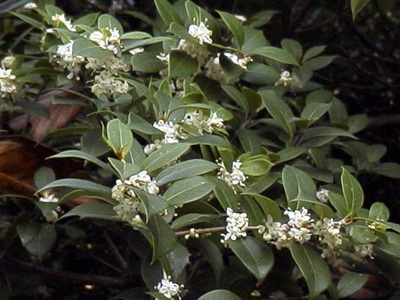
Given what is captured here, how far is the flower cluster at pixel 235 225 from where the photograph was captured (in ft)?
4.30

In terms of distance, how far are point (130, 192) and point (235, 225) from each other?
26 centimetres

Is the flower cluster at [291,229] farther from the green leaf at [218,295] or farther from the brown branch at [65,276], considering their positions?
the brown branch at [65,276]

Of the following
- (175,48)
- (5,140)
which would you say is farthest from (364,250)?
(5,140)

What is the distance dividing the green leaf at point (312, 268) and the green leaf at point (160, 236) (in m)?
0.27

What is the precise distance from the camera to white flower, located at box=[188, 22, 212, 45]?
1514 millimetres

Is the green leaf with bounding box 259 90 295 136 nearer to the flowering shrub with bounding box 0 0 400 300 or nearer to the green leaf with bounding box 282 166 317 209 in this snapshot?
the flowering shrub with bounding box 0 0 400 300

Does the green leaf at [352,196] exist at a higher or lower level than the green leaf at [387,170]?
higher

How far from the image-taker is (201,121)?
1.42 metres

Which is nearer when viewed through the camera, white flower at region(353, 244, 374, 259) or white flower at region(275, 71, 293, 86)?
white flower at region(353, 244, 374, 259)

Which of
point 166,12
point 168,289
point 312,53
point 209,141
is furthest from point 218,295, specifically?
point 312,53

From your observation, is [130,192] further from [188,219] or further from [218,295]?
[218,295]

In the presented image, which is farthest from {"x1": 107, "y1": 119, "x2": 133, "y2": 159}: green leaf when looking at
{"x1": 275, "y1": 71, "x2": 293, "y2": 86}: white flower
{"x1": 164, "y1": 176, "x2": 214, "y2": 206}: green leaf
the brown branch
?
{"x1": 275, "y1": 71, "x2": 293, "y2": 86}: white flower

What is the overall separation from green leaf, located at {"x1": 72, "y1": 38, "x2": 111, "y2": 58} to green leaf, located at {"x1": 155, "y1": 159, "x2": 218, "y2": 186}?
313mm

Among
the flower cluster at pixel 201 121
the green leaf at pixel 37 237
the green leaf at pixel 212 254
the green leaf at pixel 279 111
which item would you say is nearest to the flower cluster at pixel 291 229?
the green leaf at pixel 212 254
